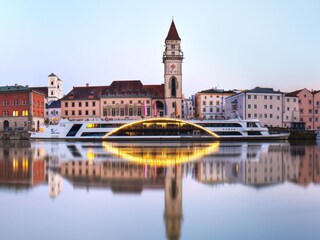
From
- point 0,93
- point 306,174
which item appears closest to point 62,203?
point 306,174

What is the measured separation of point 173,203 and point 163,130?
5930 centimetres

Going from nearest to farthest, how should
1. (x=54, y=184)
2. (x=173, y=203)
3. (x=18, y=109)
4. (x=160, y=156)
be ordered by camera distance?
(x=173, y=203) < (x=54, y=184) < (x=160, y=156) < (x=18, y=109)

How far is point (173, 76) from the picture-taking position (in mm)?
88625

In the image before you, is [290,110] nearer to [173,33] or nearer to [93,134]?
[173,33]

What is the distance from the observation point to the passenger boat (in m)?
70.7

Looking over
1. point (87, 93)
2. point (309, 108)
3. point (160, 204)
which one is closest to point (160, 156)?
point (160, 204)

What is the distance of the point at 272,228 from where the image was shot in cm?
1025

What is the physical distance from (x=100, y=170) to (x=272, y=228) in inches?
529

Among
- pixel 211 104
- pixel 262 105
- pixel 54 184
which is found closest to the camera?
pixel 54 184

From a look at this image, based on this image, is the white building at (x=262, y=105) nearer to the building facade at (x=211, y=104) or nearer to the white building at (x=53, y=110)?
the building facade at (x=211, y=104)

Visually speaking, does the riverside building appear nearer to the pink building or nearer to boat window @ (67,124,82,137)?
boat window @ (67,124,82,137)

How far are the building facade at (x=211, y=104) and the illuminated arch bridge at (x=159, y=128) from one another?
1126 inches

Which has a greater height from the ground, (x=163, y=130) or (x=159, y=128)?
(x=159, y=128)

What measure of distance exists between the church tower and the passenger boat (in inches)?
637
